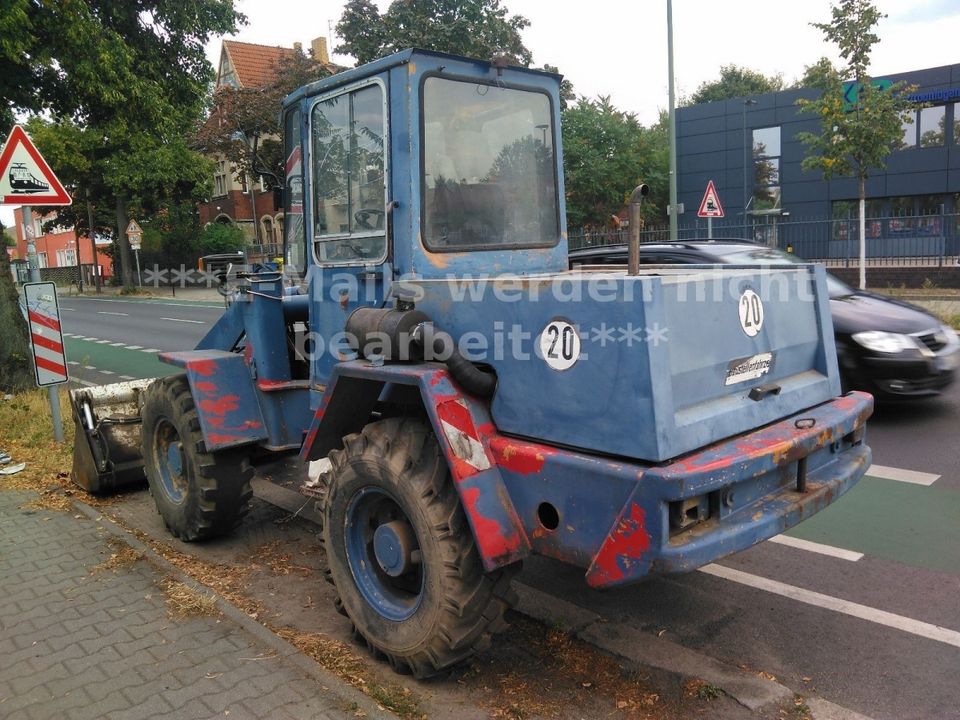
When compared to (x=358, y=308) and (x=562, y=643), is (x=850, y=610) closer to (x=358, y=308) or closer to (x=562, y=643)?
(x=562, y=643)

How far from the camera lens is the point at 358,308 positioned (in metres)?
3.91

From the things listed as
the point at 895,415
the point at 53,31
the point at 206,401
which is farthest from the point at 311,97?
the point at 53,31

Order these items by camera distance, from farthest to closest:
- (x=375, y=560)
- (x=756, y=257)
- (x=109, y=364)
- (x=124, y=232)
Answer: (x=124, y=232) < (x=109, y=364) < (x=756, y=257) < (x=375, y=560)

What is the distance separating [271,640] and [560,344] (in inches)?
79.1

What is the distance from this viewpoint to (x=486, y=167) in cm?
399

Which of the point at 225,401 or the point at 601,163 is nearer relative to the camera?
the point at 225,401

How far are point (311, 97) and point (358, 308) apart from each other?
3.93 ft

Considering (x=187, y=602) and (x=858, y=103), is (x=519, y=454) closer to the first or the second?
(x=187, y=602)

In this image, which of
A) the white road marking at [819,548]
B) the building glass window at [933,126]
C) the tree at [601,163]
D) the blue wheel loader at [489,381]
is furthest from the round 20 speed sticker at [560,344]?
the building glass window at [933,126]

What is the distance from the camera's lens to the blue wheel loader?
9.53 ft

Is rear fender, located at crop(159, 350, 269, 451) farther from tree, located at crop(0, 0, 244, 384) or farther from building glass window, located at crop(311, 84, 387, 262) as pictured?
tree, located at crop(0, 0, 244, 384)

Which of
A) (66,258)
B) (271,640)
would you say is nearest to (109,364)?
(271,640)

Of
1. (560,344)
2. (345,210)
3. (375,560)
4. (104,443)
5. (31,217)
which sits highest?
(31,217)

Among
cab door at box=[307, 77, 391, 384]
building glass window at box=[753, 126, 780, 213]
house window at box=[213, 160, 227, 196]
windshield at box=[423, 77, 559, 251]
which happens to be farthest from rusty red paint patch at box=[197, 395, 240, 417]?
house window at box=[213, 160, 227, 196]
